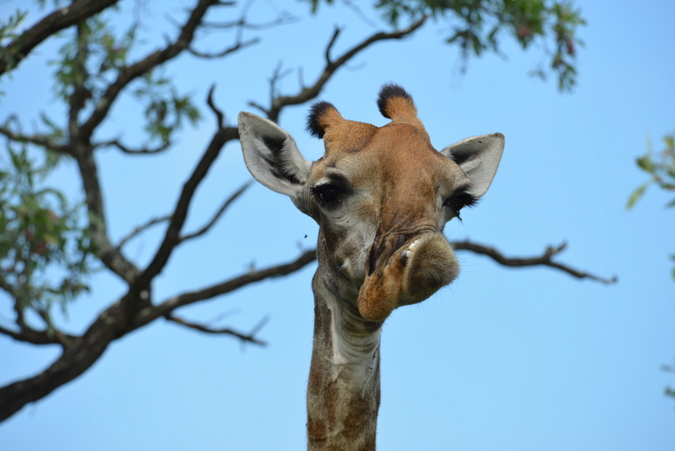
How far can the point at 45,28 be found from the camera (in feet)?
25.7

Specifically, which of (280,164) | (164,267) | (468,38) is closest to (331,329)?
(280,164)

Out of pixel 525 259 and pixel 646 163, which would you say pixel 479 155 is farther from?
pixel 525 259

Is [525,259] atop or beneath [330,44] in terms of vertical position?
beneath

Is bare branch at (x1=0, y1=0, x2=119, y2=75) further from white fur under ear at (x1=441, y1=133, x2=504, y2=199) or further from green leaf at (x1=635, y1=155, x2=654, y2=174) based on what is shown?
green leaf at (x1=635, y1=155, x2=654, y2=174)

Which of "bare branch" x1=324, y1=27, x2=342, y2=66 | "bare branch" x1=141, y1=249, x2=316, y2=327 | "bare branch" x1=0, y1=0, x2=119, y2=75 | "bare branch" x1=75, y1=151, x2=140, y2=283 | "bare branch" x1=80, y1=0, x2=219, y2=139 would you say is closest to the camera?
"bare branch" x1=0, y1=0, x2=119, y2=75

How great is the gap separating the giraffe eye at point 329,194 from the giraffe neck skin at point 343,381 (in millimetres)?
393

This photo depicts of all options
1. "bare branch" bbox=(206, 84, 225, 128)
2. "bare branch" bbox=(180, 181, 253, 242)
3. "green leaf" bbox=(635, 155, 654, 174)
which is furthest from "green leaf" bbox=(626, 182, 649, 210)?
"bare branch" bbox=(180, 181, 253, 242)

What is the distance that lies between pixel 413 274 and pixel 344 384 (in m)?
1.07

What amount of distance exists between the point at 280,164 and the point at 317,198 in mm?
522

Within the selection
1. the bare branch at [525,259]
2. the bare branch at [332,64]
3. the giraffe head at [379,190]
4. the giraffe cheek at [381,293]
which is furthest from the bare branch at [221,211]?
the giraffe cheek at [381,293]

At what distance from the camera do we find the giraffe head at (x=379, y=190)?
309cm

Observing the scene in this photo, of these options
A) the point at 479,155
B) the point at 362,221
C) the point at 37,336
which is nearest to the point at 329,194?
the point at 362,221

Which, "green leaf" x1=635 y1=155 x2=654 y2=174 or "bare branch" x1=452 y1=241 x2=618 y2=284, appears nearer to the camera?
"green leaf" x1=635 y1=155 x2=654 y2=174

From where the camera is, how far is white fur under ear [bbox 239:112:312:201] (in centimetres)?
405
